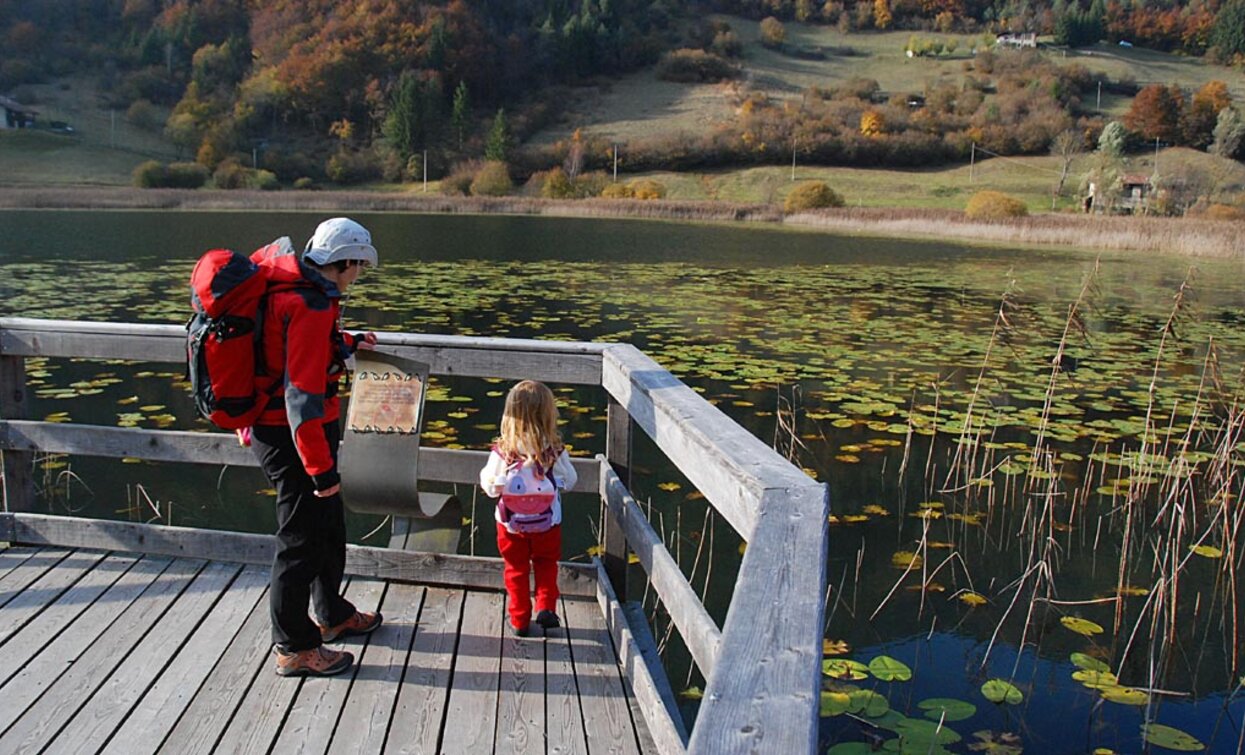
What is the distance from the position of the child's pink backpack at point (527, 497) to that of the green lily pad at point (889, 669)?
7.40ft

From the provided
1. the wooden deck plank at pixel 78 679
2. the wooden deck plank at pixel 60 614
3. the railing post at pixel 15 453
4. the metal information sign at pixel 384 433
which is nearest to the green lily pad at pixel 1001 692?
the metal information sign at pixel 384 433

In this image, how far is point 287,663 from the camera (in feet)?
11.1

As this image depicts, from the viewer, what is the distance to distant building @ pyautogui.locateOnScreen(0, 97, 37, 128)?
8281 cm

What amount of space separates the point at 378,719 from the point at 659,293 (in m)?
17.3

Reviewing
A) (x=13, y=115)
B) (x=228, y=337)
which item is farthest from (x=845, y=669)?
(x=13, y=115)

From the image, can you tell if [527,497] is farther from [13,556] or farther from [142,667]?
[13,556]

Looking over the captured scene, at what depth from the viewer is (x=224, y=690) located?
3.29m

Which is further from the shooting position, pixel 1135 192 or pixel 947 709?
pixel 1135 192

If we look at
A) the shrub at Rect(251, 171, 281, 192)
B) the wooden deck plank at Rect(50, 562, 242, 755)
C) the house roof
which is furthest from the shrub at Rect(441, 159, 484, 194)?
the wooden deck plank at Rect(50, 562, 242, 755)

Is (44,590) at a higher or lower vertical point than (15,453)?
lower

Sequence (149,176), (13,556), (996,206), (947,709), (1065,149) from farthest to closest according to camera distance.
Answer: (1065,149) < (149,176) < (996,206) < (947,709) < (13,556)

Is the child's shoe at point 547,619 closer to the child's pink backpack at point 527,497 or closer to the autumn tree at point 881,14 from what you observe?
the child's pink backpack at point 527,497

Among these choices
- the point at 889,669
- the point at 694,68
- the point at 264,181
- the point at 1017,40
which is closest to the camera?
the point at 889,669

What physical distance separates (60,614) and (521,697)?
5.80 ft
